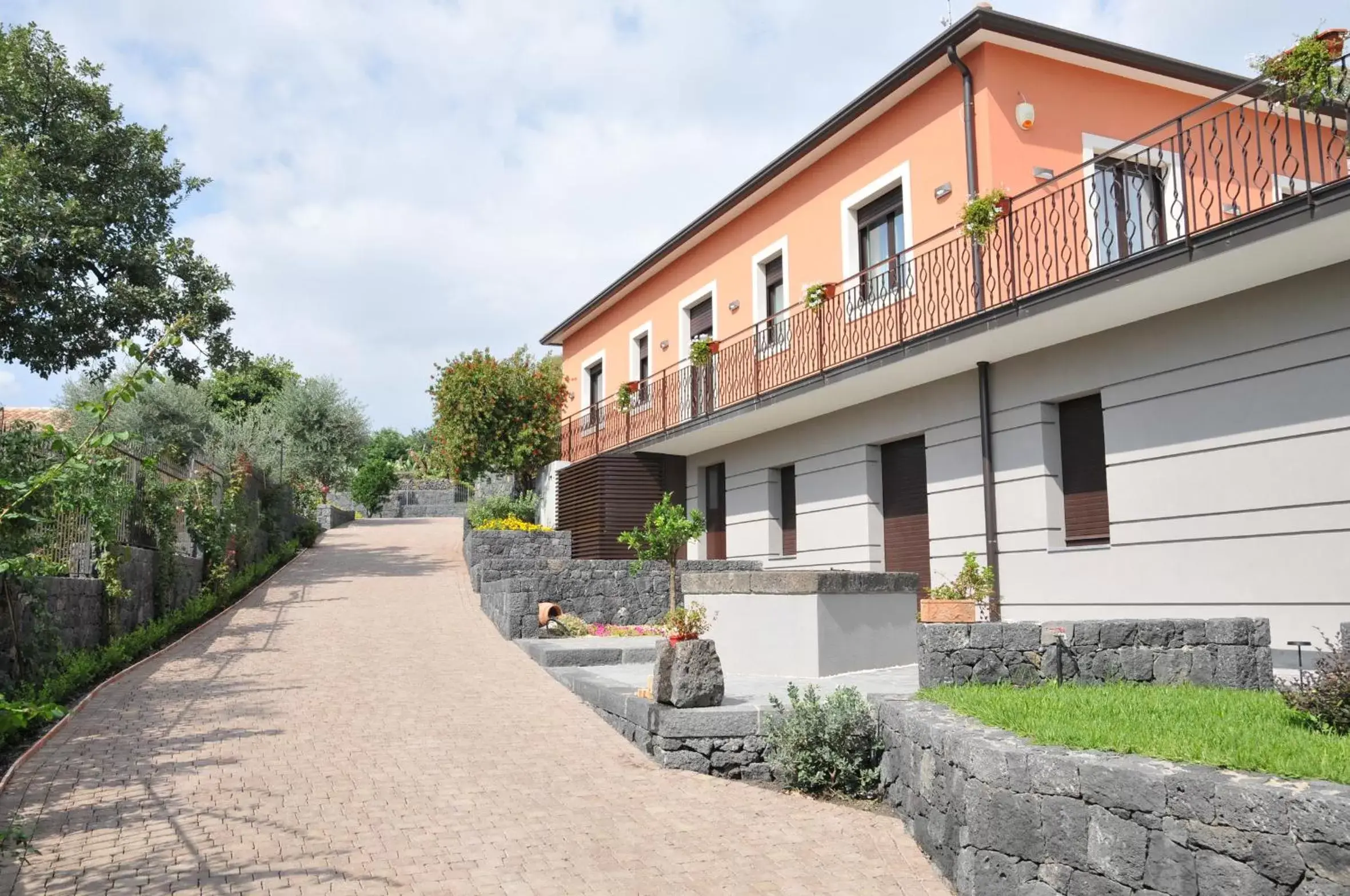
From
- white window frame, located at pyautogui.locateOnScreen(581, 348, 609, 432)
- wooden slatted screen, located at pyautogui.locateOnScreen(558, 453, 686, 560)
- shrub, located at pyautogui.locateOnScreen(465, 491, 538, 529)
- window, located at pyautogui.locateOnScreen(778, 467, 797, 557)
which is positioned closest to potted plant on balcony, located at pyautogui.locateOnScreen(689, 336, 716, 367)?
window, located at pyautogui.locateOnScreen(778, 467, 797, 557)

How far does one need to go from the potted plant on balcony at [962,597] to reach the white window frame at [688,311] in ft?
25.1

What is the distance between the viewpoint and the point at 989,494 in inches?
429

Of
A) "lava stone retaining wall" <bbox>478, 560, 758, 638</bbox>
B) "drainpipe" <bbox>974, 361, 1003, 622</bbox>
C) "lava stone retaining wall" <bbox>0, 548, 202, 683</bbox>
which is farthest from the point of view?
"lava stone retaining wall" <bbox>478, 560, 758, 638</bbox>

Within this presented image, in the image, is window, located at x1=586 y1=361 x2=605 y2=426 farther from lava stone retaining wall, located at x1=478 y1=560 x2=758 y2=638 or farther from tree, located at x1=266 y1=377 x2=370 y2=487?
tree, located at x1=266 y1=377 x2=370 y2=487

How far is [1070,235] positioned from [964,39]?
2541 mm

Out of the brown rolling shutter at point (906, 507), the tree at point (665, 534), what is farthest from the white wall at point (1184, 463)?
the tree at point (665, 534)

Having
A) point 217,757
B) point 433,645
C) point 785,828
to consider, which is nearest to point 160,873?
point 217,757

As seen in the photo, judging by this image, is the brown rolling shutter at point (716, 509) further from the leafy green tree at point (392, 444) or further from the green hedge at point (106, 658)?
the leafy green tree at point (392, 444)

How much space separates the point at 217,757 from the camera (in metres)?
7.02

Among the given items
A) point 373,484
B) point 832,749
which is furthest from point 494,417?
point 373,484

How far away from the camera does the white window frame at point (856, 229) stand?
1222 centimetres

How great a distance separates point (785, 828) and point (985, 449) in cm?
622

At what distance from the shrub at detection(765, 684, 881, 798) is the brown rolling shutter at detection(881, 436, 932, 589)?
570 centimetres

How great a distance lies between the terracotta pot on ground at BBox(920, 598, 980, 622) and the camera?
8.69 m
